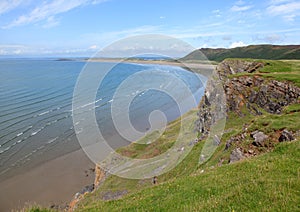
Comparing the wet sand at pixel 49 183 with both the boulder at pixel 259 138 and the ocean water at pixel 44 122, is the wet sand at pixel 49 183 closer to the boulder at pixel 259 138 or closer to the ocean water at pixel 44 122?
the ocean water at pixel 44 122

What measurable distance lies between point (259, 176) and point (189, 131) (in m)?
30.5

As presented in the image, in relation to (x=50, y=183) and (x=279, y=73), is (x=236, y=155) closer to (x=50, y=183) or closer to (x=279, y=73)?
(x=279, y=73)

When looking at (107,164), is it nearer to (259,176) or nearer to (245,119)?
(245,119)

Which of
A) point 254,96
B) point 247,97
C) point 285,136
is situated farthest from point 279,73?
point 285,136

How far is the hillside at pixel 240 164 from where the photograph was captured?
31.3ft

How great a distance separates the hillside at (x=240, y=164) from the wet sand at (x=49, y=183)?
167 inches

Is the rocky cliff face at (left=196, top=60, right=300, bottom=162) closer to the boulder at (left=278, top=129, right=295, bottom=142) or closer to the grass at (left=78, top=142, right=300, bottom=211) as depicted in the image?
the boulder at (left=278, top=129, right=295, bottom=142)

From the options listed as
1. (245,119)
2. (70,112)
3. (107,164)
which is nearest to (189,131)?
(245,119)

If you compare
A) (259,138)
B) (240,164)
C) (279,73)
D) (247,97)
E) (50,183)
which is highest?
(279,73)

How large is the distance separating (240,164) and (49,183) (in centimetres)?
3201

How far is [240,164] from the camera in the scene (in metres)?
14.3

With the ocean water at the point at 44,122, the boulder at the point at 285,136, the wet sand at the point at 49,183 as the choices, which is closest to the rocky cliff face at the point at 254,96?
the boulder at the point at 285,136

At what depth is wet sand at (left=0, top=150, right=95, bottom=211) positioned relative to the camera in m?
33.4

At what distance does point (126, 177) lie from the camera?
102 feet
